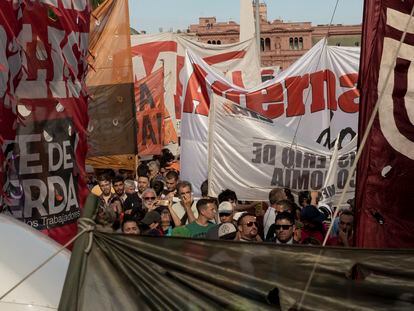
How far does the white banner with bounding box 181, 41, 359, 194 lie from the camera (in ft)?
34.8

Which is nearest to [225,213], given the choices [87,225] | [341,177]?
[341,177]

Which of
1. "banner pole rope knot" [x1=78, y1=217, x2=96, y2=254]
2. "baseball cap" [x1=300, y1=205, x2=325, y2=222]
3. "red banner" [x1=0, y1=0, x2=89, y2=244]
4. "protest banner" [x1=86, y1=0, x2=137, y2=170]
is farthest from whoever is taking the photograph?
"protest banner" [x1=86, y1=0, x2=137, y2=170]

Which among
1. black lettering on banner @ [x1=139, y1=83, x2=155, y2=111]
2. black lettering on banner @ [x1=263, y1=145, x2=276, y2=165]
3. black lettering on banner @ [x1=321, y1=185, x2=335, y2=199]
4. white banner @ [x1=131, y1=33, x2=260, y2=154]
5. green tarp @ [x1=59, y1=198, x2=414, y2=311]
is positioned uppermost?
white banner @ [x1=131, y1=33, x2=260, y2=154]

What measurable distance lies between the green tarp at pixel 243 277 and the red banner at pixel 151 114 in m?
11.4

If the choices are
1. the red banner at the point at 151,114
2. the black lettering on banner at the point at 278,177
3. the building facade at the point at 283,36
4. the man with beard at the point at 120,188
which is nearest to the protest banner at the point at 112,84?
the man with beard at the point at 120,188

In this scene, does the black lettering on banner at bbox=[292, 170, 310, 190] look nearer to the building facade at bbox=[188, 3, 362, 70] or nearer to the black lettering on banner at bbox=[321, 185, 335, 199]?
→ the black lettering on banner at bbox=[321, 185, 335, 199]

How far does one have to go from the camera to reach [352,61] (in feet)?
41.0

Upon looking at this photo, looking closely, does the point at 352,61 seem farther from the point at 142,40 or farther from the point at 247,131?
the point at 142,40

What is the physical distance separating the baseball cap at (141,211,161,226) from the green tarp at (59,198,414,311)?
3.76 m

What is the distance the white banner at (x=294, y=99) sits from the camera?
10.6m

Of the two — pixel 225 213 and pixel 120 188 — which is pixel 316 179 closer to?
pixel 120 188

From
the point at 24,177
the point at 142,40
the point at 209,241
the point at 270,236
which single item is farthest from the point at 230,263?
the point at 142,40

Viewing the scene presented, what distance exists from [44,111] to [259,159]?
367cm

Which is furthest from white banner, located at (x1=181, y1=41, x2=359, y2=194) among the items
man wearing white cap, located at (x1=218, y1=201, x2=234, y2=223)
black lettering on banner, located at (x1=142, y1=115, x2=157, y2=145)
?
man wearing white cap, located at (x1=218, y1=201, x2=234, y2=223)
